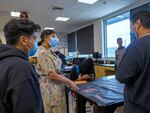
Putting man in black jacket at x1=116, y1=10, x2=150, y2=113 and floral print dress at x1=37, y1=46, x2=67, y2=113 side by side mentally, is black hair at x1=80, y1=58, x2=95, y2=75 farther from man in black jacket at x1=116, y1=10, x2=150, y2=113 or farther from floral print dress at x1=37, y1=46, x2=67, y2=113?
man in black jacket at x1=116, y1=10, x2=150, y2=113

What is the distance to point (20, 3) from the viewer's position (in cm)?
496

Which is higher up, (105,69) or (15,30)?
(15,30)

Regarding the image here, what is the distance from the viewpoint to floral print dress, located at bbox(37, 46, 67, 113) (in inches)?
76.6

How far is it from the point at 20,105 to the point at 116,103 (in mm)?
969

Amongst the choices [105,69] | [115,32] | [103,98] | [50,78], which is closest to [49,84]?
[50,78]

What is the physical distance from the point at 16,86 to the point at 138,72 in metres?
0.89

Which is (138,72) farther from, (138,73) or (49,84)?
(49,84)

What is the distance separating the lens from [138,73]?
1.26 m

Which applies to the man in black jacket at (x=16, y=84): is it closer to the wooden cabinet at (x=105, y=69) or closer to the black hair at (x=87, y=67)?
the black hair at (x=87, y=67)

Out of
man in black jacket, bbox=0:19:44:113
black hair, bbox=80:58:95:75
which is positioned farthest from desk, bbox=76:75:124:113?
black hair, bbox=80:58:95:75

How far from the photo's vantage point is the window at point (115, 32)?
5814mm

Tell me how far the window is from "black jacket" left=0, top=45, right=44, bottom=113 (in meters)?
5.34

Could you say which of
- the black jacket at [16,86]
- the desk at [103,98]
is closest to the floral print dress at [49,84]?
the desk at [103,98]

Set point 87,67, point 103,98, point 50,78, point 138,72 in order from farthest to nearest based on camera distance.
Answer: point 87,67 → point 50,78 → point 103,98 → point 138,72
